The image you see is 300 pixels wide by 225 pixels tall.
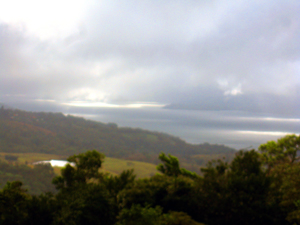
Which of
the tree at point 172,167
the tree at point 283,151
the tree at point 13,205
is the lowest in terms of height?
the tree at point 13,205

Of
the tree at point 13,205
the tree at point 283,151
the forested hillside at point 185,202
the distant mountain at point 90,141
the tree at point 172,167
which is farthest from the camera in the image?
the distant mountain at point 90,141

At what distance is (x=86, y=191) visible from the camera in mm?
16062

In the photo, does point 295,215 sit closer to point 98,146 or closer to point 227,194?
point 227,194

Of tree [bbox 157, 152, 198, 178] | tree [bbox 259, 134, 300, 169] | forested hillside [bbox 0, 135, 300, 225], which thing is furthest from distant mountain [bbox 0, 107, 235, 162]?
forested hillside [bbox 0, 135, 300, 225]

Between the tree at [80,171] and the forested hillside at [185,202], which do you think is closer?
the forested hillside at [185,202]

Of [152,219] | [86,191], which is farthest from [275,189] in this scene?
[86,191]

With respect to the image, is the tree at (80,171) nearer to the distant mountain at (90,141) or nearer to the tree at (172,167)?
the tree at (172,167)

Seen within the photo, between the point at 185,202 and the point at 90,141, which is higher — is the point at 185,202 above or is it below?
above

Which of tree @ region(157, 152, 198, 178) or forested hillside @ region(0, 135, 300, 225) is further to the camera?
tree @ region(157, 152, 198, 178)

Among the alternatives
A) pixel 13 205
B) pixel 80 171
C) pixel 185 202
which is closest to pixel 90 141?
pixel 80 171

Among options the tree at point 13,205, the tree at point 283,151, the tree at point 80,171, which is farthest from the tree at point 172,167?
the tree at point 13,205

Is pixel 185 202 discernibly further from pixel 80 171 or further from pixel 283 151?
pixel 283 151

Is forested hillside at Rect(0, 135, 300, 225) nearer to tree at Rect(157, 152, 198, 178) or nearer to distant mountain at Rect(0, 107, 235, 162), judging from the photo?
tree at Rect(157, 152, 198, 178)

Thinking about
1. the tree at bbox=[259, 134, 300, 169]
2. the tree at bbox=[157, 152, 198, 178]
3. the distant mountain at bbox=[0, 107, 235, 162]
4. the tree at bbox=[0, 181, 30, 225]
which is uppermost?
the tree at bbox=[259, 134, 300, 169]
